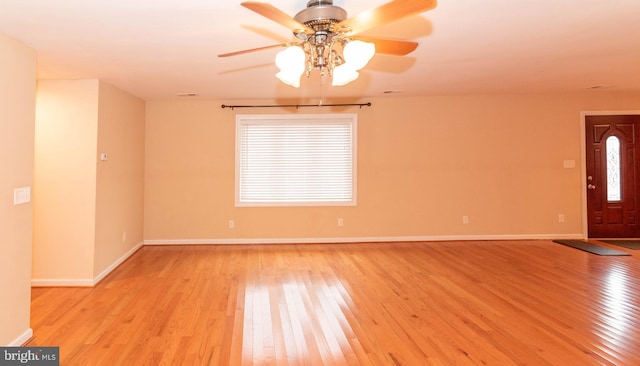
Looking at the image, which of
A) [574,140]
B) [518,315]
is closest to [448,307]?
[518,315]

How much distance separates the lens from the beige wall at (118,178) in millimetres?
4027

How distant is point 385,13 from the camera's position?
1.63 m

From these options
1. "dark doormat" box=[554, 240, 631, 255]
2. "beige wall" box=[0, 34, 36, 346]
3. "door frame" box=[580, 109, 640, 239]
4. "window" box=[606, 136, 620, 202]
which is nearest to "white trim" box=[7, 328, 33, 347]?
A: "beige wall" box=[0, 34, 36, 346]

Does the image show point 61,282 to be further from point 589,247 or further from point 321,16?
point 589,247

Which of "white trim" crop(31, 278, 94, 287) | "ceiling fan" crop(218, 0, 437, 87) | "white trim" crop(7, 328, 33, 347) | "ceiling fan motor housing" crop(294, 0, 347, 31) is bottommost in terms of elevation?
"white trim" crop(7, 328, 33, 347)

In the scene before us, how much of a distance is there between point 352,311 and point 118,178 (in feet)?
11.4

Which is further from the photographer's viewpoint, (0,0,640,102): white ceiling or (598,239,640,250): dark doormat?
(598,239,640,250): dark doormat

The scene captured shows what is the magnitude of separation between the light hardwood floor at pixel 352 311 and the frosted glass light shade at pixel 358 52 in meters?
1.86

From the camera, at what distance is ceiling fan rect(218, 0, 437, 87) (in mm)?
1650

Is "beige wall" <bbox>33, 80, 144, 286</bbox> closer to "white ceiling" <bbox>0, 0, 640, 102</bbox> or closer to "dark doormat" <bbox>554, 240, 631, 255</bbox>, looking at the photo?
"white ceiling" <bbox>0, 0, 640, 102</bbox>

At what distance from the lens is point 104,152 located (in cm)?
407

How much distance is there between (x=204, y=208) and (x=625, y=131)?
7031 millimetres

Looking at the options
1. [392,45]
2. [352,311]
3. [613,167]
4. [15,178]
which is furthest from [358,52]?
[613,167]

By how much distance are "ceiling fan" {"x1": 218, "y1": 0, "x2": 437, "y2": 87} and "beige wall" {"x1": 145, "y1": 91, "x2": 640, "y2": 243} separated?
12.1 feet
